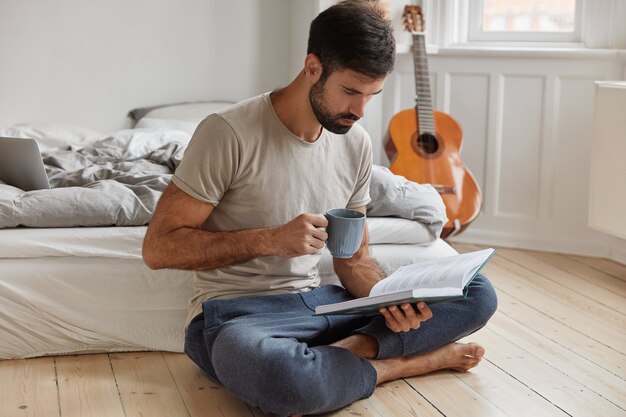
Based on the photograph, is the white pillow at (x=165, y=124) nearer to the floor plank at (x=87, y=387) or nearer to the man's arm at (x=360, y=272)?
the floor plank at (x=87, y=387)

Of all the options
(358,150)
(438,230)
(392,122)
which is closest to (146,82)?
(392,122)

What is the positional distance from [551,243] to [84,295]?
2261 mm

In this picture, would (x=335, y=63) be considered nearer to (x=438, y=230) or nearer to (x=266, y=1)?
(x=438, y=230)

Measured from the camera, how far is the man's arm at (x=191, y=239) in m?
2.04

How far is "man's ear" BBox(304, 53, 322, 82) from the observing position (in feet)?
6.68

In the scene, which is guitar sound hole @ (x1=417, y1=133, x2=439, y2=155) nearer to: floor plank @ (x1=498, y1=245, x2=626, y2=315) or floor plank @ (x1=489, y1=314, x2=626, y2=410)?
floor plank @ (x1=498, y1=245, x2=626, y2=315)

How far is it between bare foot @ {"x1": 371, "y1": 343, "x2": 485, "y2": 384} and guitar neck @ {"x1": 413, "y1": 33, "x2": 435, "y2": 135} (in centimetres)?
163

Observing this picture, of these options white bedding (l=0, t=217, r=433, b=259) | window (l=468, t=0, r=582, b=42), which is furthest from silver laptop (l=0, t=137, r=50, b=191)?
window (l=468, t=0, r=582, b=42)

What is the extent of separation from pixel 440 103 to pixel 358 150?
2027 mm

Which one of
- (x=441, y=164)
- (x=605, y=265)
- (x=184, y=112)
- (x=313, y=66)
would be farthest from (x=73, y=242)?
(x=605, y=265)

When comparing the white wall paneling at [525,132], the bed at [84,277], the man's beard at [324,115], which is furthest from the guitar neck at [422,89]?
the man's beard at [324,115]

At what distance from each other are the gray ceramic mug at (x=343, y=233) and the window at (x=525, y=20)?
8.13 ft

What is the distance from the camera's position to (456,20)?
4.28 meters

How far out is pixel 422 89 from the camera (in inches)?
155
